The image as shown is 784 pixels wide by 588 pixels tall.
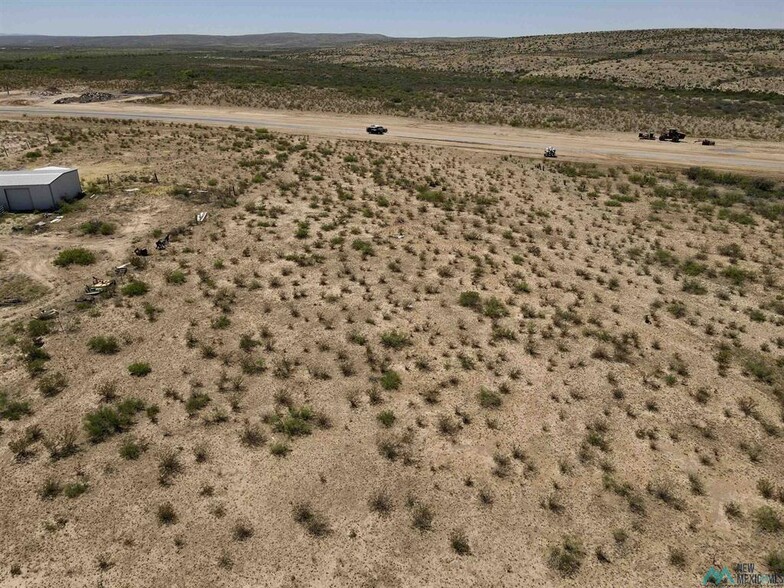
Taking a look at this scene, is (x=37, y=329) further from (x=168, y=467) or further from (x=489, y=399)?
(x=489, y=399)

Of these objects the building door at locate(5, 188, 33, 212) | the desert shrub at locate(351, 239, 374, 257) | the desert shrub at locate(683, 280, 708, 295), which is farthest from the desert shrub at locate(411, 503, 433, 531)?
the building door at locate(5, 188, 33, 212)

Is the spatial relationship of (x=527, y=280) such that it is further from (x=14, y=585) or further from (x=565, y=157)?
(x=565, y=157)

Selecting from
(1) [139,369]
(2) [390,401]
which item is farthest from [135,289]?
(2) [390,401]

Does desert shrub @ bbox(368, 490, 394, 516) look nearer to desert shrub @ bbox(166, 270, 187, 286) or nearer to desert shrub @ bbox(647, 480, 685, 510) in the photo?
desert shrub @ bbox(647, 480, 685, 510)

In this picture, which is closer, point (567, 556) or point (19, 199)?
point (567, 556)

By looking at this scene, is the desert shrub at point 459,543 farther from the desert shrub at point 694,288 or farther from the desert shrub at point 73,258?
the desert shrub at point 73,258

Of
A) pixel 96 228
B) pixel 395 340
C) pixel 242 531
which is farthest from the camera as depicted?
pixel 96 228
